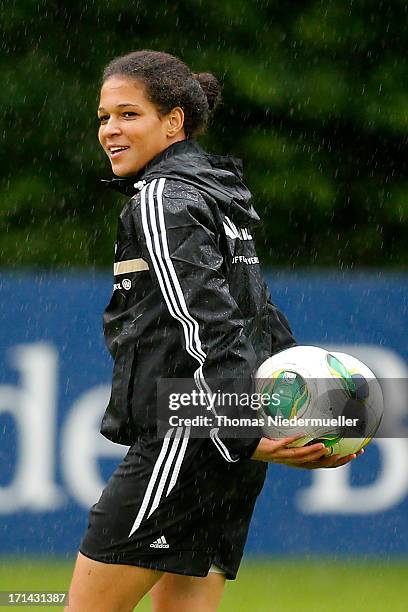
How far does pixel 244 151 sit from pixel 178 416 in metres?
6.49

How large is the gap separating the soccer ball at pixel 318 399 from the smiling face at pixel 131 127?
74 centimetres

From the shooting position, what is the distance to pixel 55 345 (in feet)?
23.9

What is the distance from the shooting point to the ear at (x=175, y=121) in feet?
13.4

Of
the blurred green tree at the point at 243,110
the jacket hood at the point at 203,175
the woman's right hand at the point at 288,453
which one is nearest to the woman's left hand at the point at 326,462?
the woman's right hand at the point at 288,453

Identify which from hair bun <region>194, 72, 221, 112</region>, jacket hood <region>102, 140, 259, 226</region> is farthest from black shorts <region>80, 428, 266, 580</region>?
hair bun <region>194, 72, 221, 112</region>

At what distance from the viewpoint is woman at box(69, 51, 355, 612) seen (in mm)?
3551

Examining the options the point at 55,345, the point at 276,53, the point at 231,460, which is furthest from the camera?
the point at 276,53

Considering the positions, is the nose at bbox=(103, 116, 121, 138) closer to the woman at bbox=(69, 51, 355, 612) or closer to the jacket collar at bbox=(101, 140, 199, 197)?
the woman at bbox=(69, 51, 355, 612)

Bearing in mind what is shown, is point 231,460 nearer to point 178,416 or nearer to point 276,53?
point 178,416

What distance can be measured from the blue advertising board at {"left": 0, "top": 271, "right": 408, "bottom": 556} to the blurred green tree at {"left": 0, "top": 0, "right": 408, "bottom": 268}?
252cm

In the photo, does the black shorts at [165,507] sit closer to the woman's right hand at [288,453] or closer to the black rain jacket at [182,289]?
the black rain jacket at [182,289]

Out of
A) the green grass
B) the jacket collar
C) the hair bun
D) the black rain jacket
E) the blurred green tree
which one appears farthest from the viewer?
the blurred green tree

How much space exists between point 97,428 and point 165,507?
3385 millimetres

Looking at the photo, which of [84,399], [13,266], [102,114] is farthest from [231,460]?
[13,266]
